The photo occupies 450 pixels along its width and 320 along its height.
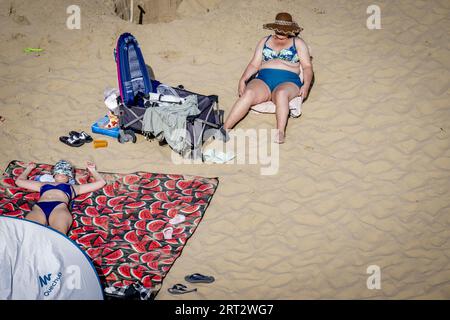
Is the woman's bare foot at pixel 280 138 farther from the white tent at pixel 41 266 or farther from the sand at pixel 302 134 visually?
the white tent at pixel 41 266

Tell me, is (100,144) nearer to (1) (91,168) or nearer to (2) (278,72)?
(1) (91,168)

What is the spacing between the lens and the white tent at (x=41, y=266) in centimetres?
397

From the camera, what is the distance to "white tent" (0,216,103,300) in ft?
13.0

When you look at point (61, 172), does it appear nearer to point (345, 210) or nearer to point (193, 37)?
point (345, 210)

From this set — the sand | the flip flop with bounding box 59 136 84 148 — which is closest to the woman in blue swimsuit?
the sand

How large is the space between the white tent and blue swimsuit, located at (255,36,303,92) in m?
3.48

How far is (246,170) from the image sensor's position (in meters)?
6.04

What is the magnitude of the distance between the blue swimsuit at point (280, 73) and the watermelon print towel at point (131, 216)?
1.69 metres

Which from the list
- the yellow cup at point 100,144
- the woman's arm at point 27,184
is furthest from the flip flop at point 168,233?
the yellow cup at point 100,144

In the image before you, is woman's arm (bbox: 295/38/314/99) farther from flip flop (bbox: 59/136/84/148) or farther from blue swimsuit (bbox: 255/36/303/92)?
flip flop (bbox: 59/136/84/148)

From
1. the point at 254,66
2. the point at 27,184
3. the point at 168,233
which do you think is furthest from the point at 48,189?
the point at 254,66

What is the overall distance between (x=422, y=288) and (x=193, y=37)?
18.0 feet

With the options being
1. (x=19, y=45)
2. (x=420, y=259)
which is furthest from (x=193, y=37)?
(x=420, y=259)

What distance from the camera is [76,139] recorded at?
254 inches
